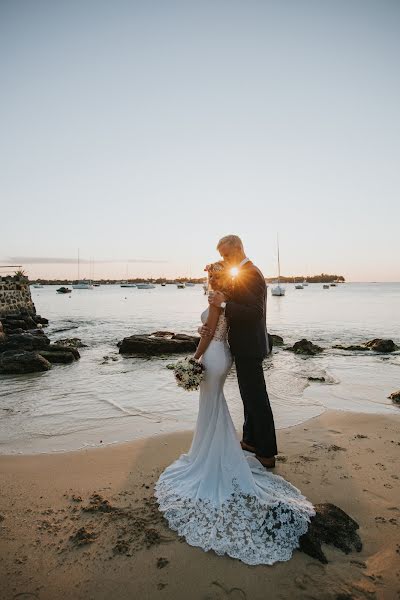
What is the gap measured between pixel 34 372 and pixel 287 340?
14965mm

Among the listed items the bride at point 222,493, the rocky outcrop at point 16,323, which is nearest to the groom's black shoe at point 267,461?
the bride at point 222,493

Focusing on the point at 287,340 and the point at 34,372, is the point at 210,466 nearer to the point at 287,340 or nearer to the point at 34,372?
the point at 34,372

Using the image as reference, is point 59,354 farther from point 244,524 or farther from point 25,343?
point 244,524

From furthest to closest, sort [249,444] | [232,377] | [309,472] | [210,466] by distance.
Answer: [232,377]
[249,444]
[309,472]
[210,466]

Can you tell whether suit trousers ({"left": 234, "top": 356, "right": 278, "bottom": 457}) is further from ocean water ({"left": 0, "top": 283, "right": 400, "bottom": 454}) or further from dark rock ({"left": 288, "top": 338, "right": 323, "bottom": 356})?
dark rock ({"left": 288, "top": 338, "right": 323, "bottom": 356})

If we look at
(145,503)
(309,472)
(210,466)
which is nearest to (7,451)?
(145,503)

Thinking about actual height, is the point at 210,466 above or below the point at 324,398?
above

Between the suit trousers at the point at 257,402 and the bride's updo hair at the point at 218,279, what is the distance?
92cm

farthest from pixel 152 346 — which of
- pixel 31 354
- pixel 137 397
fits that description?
pixel 137 397

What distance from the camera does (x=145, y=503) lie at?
158 inches

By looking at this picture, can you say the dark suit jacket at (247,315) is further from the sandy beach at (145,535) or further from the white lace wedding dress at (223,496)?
the sandy beach at (145,535)

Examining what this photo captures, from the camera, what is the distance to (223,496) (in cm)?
367

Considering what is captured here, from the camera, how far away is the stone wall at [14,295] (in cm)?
3453

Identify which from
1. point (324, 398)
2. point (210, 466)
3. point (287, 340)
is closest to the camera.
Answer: point (210, 466)
